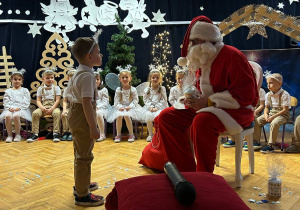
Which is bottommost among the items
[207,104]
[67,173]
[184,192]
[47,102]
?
[67,173]

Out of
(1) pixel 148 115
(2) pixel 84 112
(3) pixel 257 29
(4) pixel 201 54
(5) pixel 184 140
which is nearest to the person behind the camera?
(2) pixel 84 112

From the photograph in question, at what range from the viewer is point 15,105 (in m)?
5.10

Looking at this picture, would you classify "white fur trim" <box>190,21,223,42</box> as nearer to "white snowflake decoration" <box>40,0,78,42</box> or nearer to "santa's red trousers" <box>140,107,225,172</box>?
"santa's red trousers" <box>140,107,225,172</box>

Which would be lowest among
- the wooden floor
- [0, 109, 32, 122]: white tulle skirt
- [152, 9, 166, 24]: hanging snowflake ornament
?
the wooden floor

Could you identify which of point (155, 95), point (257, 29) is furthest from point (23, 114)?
point (257, 29)

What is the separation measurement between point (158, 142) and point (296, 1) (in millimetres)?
4142

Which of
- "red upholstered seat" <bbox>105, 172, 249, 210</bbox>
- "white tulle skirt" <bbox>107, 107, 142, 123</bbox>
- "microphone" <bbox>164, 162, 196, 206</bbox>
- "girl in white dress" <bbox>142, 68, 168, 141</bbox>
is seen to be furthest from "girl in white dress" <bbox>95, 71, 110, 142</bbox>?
"microphone" <bbox>164, 162, 196, 206</bbox>

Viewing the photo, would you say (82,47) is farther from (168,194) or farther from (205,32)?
(168,194)

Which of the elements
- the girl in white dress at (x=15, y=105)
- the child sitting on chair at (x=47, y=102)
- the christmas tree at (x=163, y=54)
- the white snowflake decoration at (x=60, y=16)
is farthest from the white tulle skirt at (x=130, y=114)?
the white snowflake decoration at (x=60, y=16)

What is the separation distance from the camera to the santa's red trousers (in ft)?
8.09

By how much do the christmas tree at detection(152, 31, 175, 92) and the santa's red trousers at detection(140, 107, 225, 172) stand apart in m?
3.02

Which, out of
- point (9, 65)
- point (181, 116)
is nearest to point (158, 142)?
point (181, 116)

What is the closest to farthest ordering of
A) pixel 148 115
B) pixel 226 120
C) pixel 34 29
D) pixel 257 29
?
pixel 226 120, pixel 257 29, pixel 148 115, pixel 34 29

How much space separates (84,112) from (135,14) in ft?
14.1
